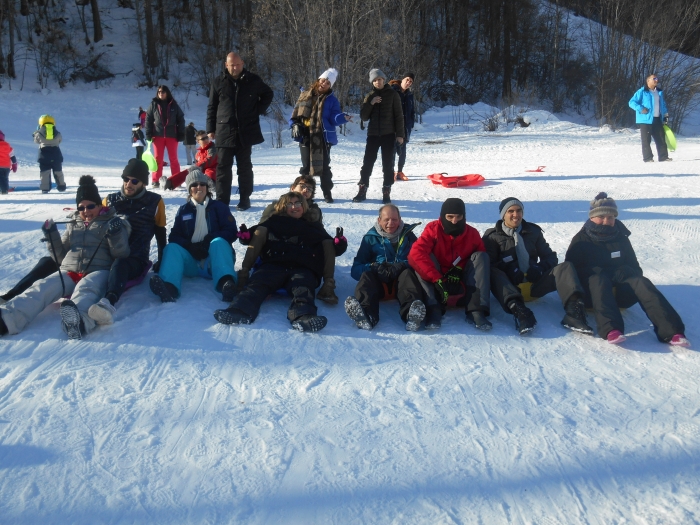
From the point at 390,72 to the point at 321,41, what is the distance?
551 cm

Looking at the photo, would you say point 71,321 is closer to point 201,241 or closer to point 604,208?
point 201,241

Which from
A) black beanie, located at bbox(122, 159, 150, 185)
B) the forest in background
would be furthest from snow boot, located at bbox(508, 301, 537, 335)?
the forest in background

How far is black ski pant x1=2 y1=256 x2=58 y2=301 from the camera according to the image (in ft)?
13.5

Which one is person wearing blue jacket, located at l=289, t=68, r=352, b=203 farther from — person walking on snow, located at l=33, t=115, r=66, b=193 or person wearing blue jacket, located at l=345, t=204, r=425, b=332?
person walking on snow, located at l=33, t=115, r=66, b=193

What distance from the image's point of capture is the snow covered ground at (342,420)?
241cm

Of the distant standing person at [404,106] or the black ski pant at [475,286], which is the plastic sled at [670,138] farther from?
the black ski pant at [475,286]

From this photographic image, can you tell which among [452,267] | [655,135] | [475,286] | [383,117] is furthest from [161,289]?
[655,135]

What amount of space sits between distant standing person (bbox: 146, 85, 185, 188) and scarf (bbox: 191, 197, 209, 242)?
12.7 feet

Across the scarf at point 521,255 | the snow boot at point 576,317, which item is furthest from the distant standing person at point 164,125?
the snow boot at point 576,317

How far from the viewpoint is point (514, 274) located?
4.55 m

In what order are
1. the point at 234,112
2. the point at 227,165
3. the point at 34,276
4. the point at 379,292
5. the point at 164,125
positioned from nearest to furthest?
the point at 34,276, the point at 379,292, the point at 234,112, the point at 227,165, the point at 164,125

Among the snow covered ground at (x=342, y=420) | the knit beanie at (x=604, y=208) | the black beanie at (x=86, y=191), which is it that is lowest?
the snow covered ground at (x=342, y=420)

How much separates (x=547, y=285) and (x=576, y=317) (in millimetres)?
419

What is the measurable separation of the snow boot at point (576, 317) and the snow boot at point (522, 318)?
0.24m
